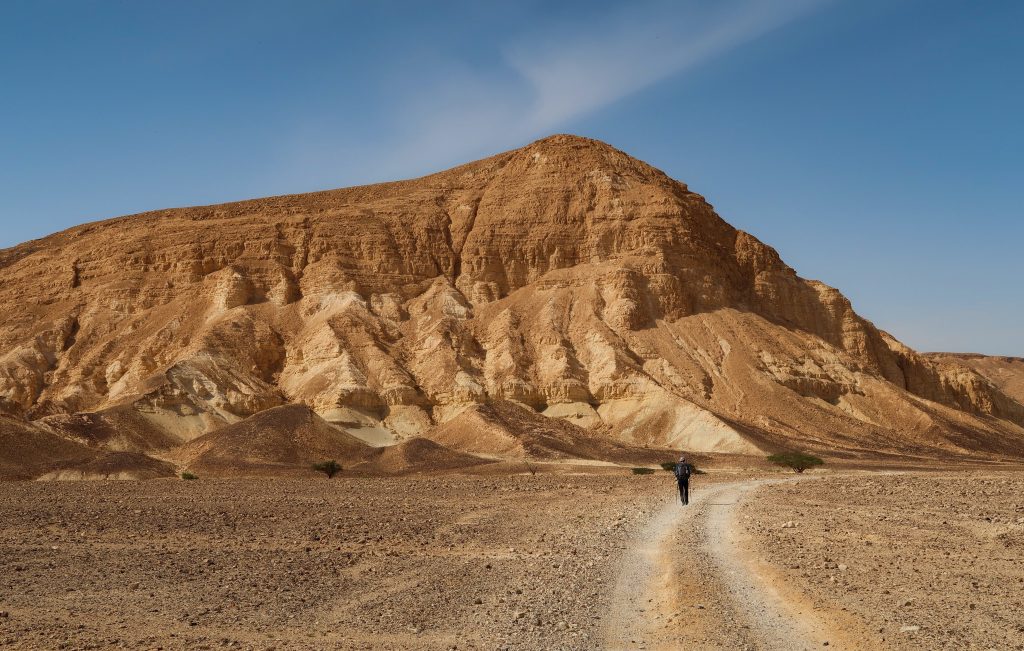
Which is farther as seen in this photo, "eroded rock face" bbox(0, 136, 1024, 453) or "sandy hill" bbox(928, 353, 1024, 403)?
"sandy hill" bbox(928, 353, 1024, 403)

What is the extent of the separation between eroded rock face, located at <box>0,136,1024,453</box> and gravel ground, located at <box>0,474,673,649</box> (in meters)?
39.1

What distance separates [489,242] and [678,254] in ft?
56.1

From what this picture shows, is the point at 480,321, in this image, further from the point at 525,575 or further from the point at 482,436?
the point at 525,575

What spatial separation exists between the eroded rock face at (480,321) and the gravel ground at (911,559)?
122ft

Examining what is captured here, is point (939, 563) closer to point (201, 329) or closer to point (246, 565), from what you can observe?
point (246, 565)

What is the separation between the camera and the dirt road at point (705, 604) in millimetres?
8945

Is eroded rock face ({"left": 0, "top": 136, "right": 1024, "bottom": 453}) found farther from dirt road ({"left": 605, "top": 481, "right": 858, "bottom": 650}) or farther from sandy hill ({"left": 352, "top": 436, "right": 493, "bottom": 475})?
dirt road ({"left": 605, "top": 481, "right": 858, "bottom": 650})

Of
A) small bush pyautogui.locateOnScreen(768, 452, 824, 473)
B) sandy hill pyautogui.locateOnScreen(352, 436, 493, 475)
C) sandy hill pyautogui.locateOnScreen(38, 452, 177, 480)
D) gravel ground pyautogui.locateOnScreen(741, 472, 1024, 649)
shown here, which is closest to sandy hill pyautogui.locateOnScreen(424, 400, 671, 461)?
sandy hill pyautogui.locateOnScreen(352, 436, 493, 475)

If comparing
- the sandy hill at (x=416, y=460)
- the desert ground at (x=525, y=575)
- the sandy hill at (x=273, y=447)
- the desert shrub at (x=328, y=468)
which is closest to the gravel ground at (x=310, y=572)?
the desert ground at (x=525, y=575)

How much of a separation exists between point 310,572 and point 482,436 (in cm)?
4545

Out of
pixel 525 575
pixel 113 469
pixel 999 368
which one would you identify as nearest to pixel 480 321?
pixel 113 469

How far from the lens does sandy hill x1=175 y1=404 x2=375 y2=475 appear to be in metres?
49.0

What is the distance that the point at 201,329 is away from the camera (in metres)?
76.8

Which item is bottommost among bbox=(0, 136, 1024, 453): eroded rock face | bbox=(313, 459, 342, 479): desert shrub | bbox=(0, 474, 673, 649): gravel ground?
bbox=(0, 474, 673, 649): gravel ground
